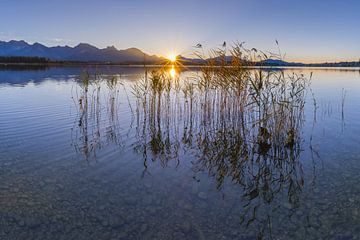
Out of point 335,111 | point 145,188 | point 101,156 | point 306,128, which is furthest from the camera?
point 335,111

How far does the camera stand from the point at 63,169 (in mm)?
7781

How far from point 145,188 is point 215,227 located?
216 cm

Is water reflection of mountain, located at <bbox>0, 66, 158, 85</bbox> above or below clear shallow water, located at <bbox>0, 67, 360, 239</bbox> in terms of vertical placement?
above

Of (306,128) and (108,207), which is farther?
(306,128)

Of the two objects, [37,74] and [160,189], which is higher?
[37,74]

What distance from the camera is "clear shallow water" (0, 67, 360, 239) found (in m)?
5.14

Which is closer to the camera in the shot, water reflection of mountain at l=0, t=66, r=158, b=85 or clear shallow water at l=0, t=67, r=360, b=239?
clear shallow water at l=0, t=67, r=360, b=239

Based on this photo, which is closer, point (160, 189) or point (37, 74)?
point (160, 189)

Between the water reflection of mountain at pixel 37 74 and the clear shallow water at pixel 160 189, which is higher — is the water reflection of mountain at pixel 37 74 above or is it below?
above

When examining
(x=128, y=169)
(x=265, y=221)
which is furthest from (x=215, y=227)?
(x=128, y=169)

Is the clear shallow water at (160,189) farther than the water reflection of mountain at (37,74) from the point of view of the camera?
No

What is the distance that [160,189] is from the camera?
6.78m

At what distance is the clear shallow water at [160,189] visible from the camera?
5.14 metres

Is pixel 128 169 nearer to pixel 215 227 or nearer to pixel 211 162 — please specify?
pixel 211 162
